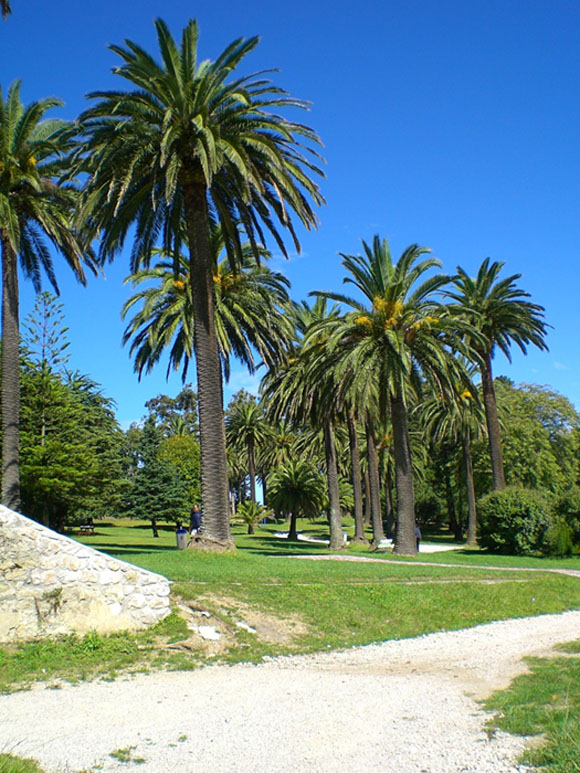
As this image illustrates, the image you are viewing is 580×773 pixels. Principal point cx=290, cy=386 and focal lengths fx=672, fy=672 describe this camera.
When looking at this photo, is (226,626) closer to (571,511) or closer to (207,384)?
(207,384)

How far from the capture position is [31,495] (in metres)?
29.3

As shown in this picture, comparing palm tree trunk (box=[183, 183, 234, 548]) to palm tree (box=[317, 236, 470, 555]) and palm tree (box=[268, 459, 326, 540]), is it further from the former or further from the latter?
palm tree (box=[268, 459, 326, 540])

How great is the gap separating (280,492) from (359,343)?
2287 centimetres

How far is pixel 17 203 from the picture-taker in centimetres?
2208

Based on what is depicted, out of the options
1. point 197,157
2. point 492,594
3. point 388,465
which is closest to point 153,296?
point 197,157

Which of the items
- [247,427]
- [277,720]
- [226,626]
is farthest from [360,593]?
[247,427]

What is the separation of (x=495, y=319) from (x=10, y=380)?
84.8 feet

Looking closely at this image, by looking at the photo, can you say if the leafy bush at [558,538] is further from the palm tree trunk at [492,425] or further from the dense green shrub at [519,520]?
the palm tree trunk at [492,425]

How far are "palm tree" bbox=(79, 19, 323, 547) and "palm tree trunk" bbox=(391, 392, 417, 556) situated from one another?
1018cm

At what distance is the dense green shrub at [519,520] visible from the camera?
32000 millimetres

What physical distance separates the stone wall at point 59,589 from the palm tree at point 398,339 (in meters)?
16.3

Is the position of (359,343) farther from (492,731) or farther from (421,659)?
(492,731)

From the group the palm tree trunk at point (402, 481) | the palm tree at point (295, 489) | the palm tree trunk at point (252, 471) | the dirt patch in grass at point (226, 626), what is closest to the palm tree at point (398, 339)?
the palm tree trunk at point (402, 481)

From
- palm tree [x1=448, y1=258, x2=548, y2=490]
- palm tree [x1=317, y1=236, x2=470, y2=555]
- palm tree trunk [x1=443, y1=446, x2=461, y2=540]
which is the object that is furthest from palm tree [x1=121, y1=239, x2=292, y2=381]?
palm tree trunk [x1=443, y1=446, x2=461, y2=540]
